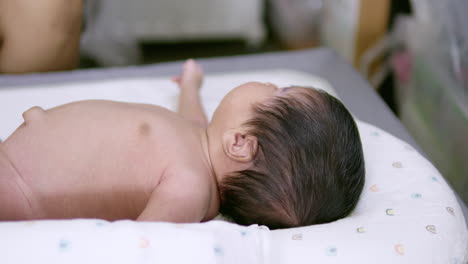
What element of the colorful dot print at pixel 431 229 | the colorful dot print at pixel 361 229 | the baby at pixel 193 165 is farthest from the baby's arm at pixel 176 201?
the colorful dot print at pixel 431 229

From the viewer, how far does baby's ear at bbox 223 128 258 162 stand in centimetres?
84

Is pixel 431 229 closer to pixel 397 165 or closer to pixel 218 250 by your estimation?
pixel 397 165

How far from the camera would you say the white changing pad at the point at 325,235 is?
66 cm

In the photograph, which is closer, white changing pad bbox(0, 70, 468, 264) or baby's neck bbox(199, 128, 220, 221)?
white changing pad bbox(0, 70, 468, 264)

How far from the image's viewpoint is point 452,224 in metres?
0.81

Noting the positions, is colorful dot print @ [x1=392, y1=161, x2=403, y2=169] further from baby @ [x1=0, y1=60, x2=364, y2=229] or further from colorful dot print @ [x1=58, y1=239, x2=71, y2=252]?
colorful dot print @ [x1=58, y1=239, x2=71, y2=252]

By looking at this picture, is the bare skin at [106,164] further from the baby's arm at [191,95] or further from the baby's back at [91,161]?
the baby's arm at [191,95]

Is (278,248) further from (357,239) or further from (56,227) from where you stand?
(56,227)

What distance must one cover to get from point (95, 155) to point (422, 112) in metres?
1.07

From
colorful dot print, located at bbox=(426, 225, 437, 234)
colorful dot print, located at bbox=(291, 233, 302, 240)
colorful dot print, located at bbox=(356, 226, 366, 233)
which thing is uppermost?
colorful dot print, located at bbox=(356, 226, 366, 233)

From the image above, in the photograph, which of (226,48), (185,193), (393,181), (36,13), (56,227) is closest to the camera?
(56,227)

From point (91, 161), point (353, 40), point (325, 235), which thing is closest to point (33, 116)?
point (91, 161)

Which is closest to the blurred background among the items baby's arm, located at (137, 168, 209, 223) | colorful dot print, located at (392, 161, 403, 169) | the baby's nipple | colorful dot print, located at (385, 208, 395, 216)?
colorful dot print, located at (392, 161, 403, 169)

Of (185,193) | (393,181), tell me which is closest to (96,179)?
(185,193)
